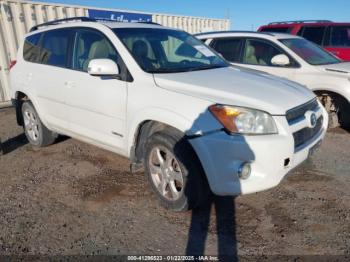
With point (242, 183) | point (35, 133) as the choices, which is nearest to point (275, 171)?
point (242, 183)

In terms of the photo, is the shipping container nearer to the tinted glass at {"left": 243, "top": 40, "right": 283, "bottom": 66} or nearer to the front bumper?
the tinted glass at {"left": 243, "top": 40, "right": 283, "bottom": 66}

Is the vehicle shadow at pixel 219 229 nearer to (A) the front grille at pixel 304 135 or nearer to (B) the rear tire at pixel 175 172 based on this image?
(B) the rear tire at pixel 175 172

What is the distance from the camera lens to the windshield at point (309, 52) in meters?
5.53

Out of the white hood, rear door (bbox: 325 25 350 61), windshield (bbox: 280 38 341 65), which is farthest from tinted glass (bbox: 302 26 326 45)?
the white hood

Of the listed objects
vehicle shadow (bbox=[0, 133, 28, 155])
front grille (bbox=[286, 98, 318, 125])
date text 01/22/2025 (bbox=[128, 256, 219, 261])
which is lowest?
vehicle shadow (bbox=[0, 133, 28, 155])

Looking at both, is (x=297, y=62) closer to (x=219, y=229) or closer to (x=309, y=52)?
(x=309, y=52)

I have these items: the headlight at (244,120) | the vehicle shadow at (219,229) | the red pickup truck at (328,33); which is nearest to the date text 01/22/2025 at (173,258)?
the vehicle shadow at (219,229)

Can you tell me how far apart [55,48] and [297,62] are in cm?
378

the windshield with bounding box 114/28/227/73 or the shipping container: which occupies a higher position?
the windshield with bounding box 114/28/227/73

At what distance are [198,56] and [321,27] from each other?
5.29 metres

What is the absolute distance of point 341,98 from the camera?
207 inches

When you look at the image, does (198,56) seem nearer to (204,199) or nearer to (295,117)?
(295,117)

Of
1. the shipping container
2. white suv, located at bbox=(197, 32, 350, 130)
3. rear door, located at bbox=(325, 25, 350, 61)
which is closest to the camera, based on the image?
white suv, located at bbox=(197, 32, 350, 130)

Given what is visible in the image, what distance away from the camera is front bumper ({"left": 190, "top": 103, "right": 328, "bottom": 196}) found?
8.75ft
